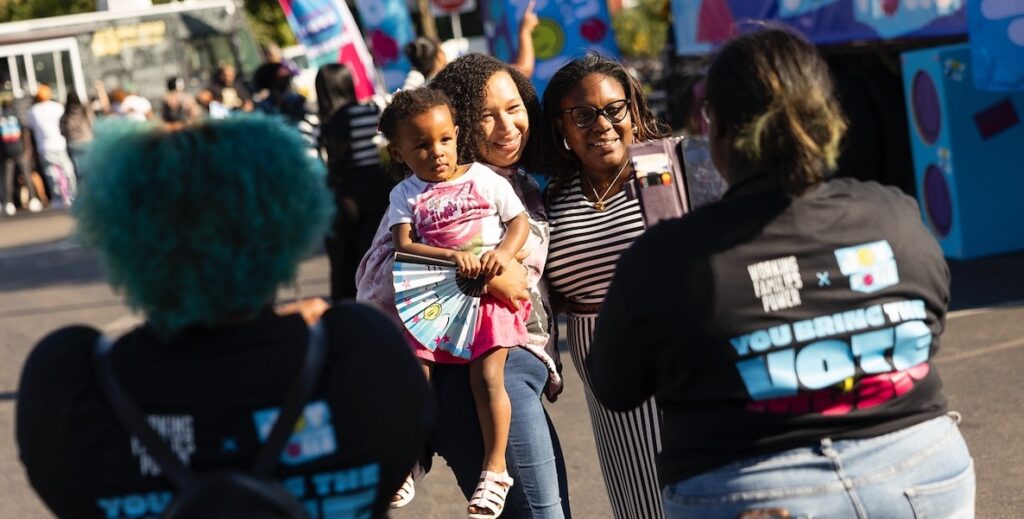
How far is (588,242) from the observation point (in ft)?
11.5

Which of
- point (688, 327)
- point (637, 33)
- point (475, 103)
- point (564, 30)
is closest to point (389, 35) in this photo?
point (564, 30)

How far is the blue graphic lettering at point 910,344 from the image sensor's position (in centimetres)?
234

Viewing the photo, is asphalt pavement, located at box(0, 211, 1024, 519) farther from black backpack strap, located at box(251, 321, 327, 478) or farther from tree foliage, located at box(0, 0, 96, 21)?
tree foliage, located at box(0, 0, 96, 21)

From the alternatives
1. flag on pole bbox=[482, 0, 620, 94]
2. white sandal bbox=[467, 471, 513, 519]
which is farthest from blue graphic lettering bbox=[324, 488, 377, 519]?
flag on pole bbox=[482, 0, 620, 94]

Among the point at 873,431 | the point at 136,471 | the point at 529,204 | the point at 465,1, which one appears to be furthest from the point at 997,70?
the point at 465,1

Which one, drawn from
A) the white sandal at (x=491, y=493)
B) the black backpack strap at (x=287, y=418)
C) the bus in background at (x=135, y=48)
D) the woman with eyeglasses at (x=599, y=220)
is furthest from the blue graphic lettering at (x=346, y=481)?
the bus in background at (x=135, y=48)

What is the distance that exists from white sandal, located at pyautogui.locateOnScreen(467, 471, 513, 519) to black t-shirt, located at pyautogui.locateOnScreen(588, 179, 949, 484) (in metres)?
1.10

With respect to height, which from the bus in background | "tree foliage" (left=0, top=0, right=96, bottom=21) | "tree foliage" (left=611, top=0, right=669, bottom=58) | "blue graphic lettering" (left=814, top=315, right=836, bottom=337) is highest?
"tree foliage" (left=0, top=0, right=96, bottom=21)

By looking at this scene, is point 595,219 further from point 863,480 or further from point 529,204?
point 863,480

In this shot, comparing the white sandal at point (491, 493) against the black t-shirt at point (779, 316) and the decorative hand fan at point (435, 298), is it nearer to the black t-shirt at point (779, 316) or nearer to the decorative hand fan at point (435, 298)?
the decorative hand fan at point (435, 298)

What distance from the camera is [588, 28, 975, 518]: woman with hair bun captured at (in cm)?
228

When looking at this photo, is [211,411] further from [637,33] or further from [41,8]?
[41,8]

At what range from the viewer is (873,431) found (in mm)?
2318

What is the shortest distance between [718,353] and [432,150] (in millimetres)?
1438
